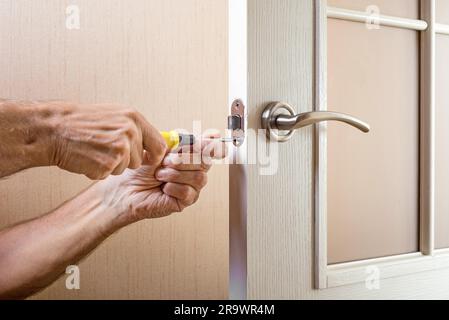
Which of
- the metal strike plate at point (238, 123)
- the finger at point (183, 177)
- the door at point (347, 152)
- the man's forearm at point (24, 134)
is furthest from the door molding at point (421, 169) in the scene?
the man's forearm at point (24, 134)

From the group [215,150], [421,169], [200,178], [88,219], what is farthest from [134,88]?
[421,169]

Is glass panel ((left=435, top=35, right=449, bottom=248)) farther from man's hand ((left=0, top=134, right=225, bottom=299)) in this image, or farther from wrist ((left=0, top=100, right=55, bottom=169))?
wrist ((left=0, top=100, right=55, bottom=169))

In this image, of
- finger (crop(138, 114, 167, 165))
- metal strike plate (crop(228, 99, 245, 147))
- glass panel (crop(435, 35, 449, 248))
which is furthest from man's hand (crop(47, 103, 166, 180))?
glass panel (crop(435, 35, 449, 248))

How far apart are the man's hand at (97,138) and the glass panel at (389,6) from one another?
350mm

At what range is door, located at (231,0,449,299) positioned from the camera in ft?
2.23

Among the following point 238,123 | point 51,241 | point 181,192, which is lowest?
point 51,241

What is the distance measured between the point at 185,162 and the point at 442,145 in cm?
45

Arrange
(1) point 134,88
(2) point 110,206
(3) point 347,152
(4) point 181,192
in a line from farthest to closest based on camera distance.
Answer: (1) point 134,88 < (2) point 110,206 < (4) point 181,192 < (3) point 347,152

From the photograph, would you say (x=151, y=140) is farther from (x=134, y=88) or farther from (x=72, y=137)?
(x=134, y=88)

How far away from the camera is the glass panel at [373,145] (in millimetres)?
760

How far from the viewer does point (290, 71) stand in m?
0.71

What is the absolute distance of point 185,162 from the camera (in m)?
0.82

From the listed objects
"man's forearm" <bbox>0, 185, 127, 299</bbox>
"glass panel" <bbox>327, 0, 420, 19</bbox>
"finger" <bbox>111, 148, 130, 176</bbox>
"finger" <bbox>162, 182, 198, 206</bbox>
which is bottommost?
"man's forearm" <bbox>0, 185, 127, 299</bbox>

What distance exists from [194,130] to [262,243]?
2.58ft
